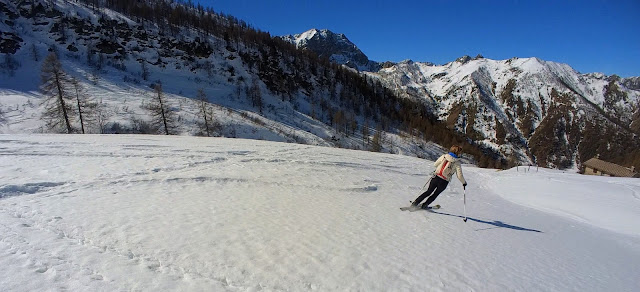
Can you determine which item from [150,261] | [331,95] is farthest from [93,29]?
[150,261]

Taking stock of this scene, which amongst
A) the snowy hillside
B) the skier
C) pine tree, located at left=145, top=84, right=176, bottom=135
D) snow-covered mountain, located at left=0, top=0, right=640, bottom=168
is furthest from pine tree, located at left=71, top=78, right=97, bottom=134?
the skier

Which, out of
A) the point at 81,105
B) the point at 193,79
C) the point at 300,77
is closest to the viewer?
the point at 81,105

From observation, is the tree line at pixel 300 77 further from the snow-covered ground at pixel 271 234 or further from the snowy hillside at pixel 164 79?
the snow-covered ground at pixel 271 234

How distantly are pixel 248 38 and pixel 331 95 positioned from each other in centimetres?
5037

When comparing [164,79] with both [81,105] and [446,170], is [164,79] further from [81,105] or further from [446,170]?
[446,170]

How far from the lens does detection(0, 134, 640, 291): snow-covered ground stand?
183 inches

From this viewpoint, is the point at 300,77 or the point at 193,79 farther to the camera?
the point at 300,77

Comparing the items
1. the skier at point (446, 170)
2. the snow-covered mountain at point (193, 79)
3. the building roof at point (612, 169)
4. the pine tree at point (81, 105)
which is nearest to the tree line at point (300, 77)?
the snow-covered mountain at point (193, 79)

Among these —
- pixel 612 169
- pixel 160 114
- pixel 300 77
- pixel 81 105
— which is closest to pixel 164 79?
pixel 160 114

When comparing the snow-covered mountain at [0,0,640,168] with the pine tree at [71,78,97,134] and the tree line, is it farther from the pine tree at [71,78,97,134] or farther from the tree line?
the pine tree at [71,78,97,134]

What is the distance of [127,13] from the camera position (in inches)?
4574

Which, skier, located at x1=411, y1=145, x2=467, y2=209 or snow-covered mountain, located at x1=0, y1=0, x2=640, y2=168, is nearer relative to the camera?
skier, located at x1=411, y1=145, x2=467, y2=209

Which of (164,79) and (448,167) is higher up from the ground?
(164,79)

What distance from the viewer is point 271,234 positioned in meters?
6.57
